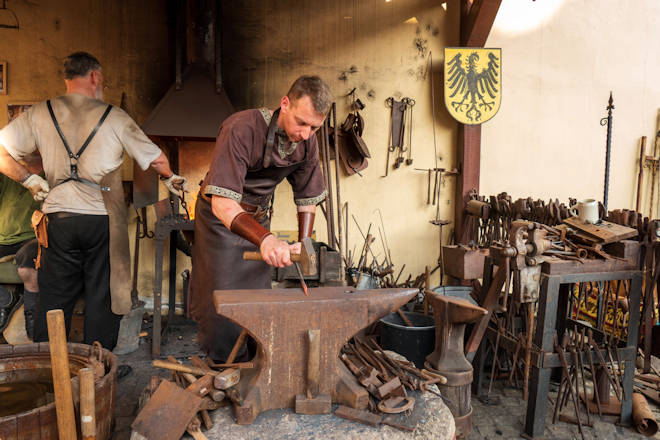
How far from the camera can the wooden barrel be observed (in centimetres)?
156

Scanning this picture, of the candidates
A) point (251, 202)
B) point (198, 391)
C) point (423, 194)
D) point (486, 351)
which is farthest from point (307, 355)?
point (423, 194)

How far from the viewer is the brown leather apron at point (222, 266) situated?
2.30 m

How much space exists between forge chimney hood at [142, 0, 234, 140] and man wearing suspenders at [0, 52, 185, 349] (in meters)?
0.75

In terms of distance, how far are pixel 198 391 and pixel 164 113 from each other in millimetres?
2926

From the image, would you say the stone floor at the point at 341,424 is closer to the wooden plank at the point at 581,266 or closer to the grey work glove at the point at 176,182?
the wooden plank at the point at 581,266

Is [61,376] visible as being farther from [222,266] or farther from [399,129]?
[399,129]

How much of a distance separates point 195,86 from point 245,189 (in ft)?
6.96

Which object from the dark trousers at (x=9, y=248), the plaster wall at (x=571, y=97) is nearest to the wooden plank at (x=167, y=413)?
the dark trousers at (x=9, y=248)

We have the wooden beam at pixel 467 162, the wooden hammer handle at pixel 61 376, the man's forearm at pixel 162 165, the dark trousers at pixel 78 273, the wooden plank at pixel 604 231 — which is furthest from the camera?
the wooden beam at pixel 467 162

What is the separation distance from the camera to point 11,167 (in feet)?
9.42

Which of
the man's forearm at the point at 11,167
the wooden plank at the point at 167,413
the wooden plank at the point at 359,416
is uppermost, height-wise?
the man's forearm at the point at 11,167

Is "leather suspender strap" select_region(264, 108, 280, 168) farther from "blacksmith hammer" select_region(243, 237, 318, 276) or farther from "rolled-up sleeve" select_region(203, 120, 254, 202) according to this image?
"blacksmith hammer" select_region(243, 237, 318, 276)

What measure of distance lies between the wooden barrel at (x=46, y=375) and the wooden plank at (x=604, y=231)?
8.79 feet

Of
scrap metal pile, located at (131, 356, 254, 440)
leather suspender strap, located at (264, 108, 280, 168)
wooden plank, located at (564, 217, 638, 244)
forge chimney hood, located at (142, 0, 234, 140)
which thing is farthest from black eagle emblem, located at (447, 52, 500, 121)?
scrap metal pile, located at (131, 356, 254, 440)
